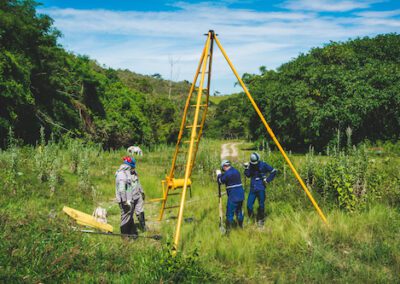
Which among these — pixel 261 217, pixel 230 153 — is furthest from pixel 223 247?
pixel 230 153

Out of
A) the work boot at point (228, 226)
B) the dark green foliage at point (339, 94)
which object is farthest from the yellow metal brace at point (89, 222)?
the dark green foliage at point (339, 94)

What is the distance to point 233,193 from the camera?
7.86m

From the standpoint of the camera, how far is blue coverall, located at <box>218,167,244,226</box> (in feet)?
25.7

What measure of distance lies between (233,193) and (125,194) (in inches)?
92.5

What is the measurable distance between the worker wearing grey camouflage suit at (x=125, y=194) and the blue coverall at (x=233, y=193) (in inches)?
79.7

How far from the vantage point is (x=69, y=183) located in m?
12.0

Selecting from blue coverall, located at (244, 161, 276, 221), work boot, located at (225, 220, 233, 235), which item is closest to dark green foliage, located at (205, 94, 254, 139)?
blue coverall, located at (244, 161, 276, 221)

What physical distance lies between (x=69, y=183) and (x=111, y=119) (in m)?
20.0

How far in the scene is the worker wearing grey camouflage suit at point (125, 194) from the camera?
7453 millimetres

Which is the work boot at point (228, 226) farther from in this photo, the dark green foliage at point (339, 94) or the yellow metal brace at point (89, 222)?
the dark green foliage at point (339, 94)

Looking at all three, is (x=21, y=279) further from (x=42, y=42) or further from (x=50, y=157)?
(x=42, y=42)

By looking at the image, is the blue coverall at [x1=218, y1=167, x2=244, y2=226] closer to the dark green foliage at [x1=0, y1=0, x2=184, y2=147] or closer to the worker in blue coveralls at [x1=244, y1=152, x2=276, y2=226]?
the worker in blue coveralls at [x1=244, y1=152, x2=276, y2=226]

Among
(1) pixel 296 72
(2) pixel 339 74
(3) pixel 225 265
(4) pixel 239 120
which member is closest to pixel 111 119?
(1) pixel 296 72

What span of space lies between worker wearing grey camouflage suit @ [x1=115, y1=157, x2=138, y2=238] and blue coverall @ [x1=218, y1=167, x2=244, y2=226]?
6.64 feet
